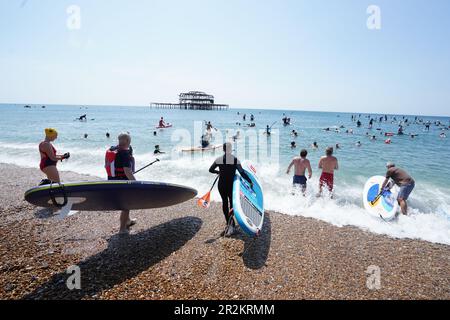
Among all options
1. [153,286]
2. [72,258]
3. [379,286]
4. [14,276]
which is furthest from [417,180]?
[14,276]

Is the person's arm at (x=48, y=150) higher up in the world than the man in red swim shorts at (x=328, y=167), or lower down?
higher up

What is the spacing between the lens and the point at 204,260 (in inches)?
143

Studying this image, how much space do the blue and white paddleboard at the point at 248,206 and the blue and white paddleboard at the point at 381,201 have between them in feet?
10.6

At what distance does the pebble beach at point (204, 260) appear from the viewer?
3.03 meters

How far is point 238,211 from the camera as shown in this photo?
3.91 m

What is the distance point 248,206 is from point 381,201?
422 centimetres

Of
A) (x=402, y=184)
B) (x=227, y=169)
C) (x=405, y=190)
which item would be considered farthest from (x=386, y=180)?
(x=227, y=169)

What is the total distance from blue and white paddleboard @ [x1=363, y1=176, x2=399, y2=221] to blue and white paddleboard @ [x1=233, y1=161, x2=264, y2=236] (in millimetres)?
3222

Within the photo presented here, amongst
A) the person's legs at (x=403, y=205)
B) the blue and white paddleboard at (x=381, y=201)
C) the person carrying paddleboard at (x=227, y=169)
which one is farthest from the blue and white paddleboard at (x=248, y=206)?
the person's legs at (x=403, y=205)

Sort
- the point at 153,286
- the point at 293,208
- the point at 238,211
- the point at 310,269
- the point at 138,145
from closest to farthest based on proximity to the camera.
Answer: the point at 153,286 < the point at 310,269 < the point at 238,211 < the point at 293,208 < the point at 138,145

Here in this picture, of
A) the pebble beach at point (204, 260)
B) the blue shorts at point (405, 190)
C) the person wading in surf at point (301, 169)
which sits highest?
the person wading in surf at point (301, 169)

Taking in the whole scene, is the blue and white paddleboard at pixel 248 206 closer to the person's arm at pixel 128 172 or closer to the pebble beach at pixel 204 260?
the pebble beach at pixel 204 260

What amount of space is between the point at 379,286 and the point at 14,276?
5.12 meters
